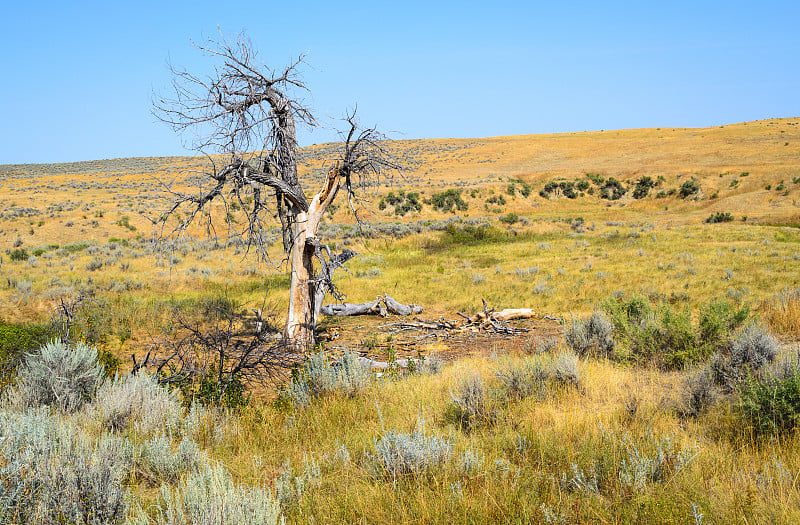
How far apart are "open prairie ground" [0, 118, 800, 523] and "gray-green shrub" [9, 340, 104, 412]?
2.65ft

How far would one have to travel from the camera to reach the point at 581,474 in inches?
124

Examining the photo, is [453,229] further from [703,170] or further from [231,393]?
[703,170]

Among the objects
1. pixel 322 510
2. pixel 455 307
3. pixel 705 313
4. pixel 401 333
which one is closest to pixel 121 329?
pixel 401 333

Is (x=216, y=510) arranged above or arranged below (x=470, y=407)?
above

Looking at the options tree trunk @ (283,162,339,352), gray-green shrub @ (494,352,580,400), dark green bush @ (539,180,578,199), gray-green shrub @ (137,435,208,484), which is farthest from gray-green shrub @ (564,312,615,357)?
dark green bush @ (539,180,578,199)

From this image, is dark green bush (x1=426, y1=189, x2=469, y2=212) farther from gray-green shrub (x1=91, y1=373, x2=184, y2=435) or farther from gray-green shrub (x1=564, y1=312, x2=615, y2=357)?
gray-green shrub (x1=91, y1=373, x2=184, y2=435)

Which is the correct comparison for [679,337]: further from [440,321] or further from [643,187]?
[643,187]

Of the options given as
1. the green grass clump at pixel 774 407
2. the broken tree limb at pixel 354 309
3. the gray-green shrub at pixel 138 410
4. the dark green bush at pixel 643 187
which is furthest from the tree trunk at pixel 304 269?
the dark green bush at pixel 643 187

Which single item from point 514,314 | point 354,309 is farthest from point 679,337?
point 354,309

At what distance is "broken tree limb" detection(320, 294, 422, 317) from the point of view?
13133mm

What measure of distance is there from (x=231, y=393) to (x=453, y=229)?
23.7 meters

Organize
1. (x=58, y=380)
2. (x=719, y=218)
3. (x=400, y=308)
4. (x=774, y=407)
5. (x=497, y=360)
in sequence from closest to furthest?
(x=774, y=407) → (x=58, y=380) → (x=497, y=360) → (x=400, y=308) → (x=719, y=218)

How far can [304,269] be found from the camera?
30.7 ft

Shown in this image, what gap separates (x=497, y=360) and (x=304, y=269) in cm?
464
